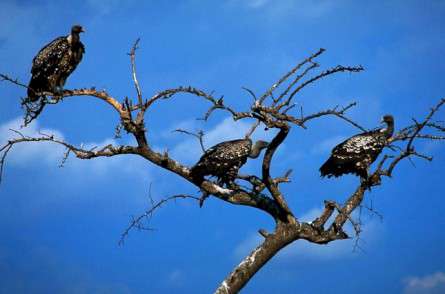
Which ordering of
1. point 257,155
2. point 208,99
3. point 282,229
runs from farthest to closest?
1. point 257,155
2. point 282,229
3. point 208,99

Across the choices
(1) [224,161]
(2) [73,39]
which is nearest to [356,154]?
(1) [224,161]

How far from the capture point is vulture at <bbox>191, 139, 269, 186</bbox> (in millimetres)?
8492

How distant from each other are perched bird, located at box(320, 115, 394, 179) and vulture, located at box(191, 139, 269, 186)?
1.72 meters

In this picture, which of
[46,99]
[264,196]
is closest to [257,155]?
[264,196]

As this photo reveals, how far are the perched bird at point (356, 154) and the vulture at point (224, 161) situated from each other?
67.6 inches

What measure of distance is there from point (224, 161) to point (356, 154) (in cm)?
254

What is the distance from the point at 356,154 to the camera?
9.73 metres

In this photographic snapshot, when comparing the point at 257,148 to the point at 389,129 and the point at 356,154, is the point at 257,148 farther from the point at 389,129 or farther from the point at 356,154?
the point at 389,129

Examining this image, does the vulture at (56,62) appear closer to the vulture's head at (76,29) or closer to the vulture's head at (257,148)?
the vulture's head at (76,29)

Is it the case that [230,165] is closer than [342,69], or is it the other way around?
[342,69]

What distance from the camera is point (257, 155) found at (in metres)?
9.47

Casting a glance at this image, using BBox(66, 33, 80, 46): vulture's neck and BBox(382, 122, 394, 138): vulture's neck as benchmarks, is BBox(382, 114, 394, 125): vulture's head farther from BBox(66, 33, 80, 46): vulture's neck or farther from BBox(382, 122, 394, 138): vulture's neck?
BBox(66, 33, 80, 46): vulture's neck

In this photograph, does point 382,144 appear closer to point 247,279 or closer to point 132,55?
point 247,279

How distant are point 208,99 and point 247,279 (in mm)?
2812
